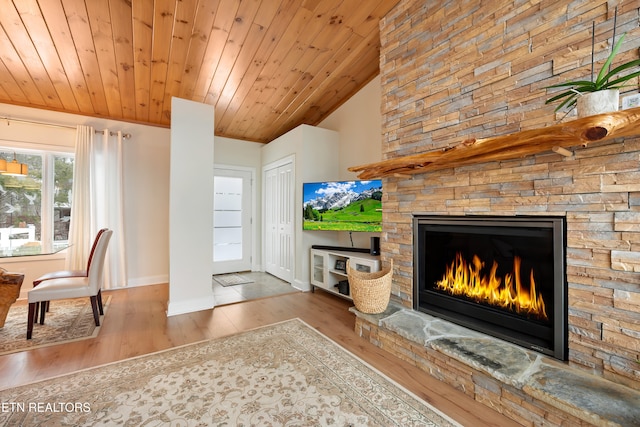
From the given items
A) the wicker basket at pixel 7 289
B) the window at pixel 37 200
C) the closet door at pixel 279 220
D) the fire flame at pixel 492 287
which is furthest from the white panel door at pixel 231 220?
the fire flame at pixel 492 287

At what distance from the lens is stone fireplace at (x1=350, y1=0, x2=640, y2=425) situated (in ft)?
4.52

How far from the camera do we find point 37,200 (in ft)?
12.1

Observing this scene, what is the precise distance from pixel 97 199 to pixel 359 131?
3.85 m

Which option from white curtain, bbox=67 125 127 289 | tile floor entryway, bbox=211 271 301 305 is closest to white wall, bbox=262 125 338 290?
tile floor entryway, bbox=211 271 301 305

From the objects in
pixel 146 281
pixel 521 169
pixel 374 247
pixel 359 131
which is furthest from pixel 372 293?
pixel 146 281

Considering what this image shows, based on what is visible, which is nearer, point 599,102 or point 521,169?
point 599,102

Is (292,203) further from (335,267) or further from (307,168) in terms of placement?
(335,267)

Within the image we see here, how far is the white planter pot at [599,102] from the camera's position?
49.4 inches

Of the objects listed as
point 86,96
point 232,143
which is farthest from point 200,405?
point 232,143

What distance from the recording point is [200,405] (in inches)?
61.8

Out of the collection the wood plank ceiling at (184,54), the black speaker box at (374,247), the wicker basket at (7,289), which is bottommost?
the wicker basket at (7,289)

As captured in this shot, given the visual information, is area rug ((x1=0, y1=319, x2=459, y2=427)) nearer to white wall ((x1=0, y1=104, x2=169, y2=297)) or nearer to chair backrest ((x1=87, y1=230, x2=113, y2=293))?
chair backrest ((x1=87, y1=230, x2=113, y2=293))

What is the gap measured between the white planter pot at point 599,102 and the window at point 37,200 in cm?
534

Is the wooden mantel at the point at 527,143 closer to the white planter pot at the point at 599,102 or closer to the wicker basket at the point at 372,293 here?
the white planter pot at the point at 599,102
